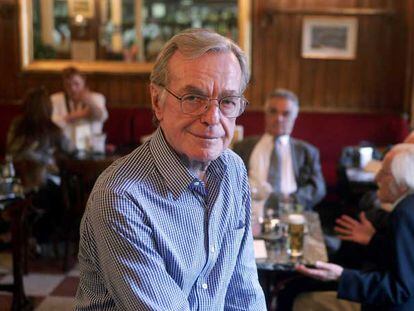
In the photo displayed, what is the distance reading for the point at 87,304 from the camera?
133 centimetres

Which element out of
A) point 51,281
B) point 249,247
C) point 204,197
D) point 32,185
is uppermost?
point 204,197

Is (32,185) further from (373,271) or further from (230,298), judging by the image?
(230,298)

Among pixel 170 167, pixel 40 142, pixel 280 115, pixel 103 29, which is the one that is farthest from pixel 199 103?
pixel 103 29

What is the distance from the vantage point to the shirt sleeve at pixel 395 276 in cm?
217

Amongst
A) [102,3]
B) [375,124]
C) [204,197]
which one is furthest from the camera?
[102,3]

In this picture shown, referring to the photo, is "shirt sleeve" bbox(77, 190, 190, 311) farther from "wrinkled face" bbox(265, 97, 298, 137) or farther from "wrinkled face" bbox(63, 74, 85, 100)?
"wrinkled face" bbox(63, 74, 85, 100)

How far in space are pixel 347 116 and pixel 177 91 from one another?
16.6 ft

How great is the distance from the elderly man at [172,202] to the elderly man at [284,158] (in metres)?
2.25

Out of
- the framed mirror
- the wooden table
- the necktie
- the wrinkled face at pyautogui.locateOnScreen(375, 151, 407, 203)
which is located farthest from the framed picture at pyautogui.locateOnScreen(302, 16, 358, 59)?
the wrinkled face at pyautogui.locateOnScreen(375, 151, 407, 203)

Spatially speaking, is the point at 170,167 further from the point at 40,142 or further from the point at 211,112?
the point at 40,142

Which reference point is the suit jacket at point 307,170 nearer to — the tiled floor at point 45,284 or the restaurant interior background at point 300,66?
the tiled floor at point 45,284

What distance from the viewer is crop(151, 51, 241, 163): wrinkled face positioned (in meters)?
1.26

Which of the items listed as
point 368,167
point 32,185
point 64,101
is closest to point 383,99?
point 368,167

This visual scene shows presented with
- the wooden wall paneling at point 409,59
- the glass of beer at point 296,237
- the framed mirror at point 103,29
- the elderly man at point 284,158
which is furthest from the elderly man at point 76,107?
the glass of beer at point 296,237
